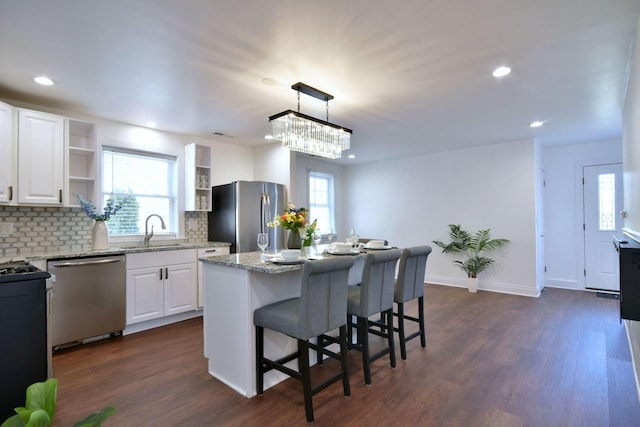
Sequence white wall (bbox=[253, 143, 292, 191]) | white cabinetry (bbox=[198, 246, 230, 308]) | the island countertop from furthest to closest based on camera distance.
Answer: white wall (bbox=[253, 143, 292, 191]) < white cabinetry (bbox=[198, 246, 230, 308]) < the island countertop

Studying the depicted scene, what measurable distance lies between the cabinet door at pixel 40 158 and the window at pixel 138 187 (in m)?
0.62

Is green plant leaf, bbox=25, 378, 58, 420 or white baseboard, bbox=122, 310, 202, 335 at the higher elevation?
green plant leaf, bbox=25, 378, 58, 420

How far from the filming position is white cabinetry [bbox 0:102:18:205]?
2.97 meters

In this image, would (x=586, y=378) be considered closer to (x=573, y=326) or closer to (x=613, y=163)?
(x=573, y=326)

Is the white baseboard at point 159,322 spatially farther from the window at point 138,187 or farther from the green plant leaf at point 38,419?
the green plant leaf at point 38,419

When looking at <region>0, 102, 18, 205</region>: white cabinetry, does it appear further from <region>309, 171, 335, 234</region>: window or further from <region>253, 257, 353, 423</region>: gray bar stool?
<region>309, 171, 335, 234</region>: window

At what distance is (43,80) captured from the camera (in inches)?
114

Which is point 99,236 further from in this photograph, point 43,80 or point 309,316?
point 309,316

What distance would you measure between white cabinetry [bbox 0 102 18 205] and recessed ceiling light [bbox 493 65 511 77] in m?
4.38

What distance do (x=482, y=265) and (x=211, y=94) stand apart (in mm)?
4952

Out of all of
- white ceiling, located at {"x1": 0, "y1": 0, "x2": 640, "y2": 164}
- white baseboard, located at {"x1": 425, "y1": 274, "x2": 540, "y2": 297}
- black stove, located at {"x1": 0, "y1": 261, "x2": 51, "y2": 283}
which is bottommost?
white baseboard, located at {"x1": 425, "y1": 274, "x2": 540, "y2": 297}

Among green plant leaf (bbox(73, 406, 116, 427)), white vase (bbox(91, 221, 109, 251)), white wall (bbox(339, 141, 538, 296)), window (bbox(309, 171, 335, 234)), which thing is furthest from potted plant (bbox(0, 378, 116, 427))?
window (bbox(309, 171, 335, 234))

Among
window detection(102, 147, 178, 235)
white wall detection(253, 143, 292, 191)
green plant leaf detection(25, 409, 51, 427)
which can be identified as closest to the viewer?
green plant leaf detection(25, 409, 51, 427)

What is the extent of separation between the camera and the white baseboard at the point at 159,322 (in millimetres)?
3715
